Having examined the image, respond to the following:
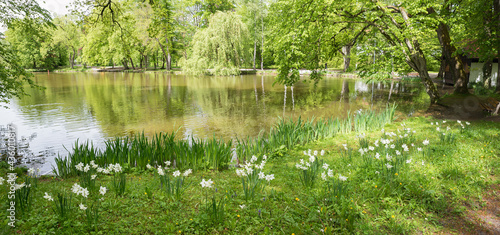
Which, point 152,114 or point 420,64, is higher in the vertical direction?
point 420,64

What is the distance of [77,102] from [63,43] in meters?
43.4

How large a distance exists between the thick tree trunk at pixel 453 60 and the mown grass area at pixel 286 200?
8.12m

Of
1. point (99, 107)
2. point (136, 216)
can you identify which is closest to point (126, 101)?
point (99, 107)

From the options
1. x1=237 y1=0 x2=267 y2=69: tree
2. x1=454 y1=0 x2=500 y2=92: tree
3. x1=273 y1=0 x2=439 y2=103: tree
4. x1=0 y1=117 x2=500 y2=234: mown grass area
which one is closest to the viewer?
x1=0 y1=117 x2=500 y2=234: mown grass area

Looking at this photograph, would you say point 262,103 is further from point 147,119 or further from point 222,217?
point 222,217

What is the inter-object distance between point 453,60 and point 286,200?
1217cm

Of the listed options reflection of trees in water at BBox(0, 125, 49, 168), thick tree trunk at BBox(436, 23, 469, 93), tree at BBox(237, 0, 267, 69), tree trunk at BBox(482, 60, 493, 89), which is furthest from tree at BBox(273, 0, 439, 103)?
tree at BBox(237, 0, 267, 69)

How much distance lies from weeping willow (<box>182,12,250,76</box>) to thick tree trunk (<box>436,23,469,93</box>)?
2150 cm

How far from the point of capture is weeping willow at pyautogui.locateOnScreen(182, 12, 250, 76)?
97.2ft

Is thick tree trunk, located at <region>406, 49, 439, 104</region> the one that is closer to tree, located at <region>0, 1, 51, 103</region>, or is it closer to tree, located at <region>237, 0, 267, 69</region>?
tree, located at <region>0, 1, 51, 103</region>

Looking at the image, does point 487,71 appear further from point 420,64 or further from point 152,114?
point 152,114

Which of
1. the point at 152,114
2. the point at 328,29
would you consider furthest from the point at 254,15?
the point at 152,114

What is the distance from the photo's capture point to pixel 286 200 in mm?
3688

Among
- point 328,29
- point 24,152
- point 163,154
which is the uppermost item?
point 328,29
